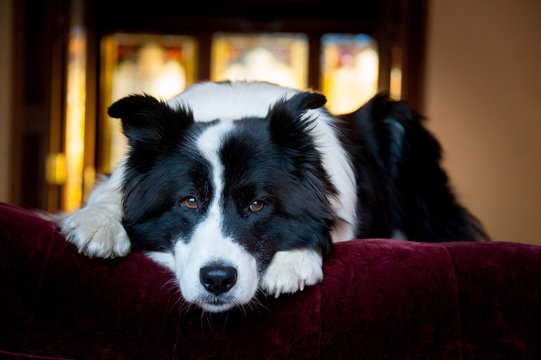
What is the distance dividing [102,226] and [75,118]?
5.04m

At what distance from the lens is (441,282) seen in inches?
48.8

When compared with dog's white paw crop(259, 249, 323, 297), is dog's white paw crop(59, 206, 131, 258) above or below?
above

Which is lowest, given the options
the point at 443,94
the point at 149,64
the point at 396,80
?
the point at 443,94

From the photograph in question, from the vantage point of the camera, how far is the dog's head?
1537mm

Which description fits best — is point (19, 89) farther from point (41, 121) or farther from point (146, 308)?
point (146, 308)

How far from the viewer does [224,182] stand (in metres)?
1.55

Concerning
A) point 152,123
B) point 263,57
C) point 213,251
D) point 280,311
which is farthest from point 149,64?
point 280,311

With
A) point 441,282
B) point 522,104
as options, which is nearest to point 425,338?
point 441,282

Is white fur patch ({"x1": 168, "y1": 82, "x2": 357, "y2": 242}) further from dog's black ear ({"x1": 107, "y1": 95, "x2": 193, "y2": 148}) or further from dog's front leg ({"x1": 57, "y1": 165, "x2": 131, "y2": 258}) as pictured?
dog's front leg ({"x1": 57, "y1": 165, "x2": 131, "y2": 258})

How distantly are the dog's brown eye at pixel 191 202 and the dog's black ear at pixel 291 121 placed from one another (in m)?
0.32

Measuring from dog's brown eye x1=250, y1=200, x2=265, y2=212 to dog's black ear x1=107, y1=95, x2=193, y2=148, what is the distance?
34cm

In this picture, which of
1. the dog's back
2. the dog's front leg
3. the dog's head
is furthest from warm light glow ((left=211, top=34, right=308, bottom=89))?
the dog's head

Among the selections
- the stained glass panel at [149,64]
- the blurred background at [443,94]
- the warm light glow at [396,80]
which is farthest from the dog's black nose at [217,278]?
the stained glass panel at [149,64]

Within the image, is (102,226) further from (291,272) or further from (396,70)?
(396,70)
